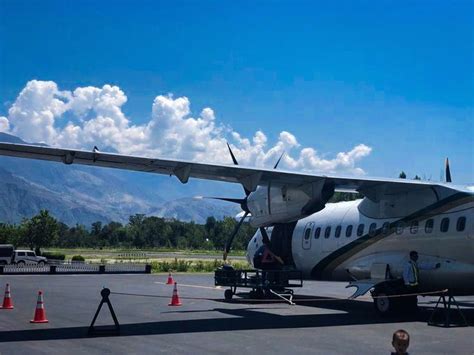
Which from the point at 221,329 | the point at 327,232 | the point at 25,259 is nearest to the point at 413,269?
the point at 327,232

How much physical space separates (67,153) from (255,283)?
8.59 metres

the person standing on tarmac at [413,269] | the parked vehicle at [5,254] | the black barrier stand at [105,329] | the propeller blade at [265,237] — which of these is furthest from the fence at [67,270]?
the black barrier stand at [105,329]

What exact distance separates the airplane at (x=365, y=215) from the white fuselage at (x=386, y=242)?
0.03m

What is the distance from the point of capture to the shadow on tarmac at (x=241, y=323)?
1252cm

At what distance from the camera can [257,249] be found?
909 inches

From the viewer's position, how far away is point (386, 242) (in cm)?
1727

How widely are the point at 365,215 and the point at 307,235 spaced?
2860 millimetres

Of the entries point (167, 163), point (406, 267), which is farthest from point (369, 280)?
point (167, 163)

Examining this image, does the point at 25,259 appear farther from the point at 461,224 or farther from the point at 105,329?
the point at 461,224

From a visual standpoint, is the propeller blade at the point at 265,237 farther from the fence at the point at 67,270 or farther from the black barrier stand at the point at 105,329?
the fence at the point at 67,270

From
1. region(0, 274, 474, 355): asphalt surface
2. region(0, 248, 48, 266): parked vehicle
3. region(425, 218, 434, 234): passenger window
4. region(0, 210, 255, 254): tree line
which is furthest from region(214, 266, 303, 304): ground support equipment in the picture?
region(0, 210, 255, 254): tree line

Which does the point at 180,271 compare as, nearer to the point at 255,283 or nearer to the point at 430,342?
the point at 255,283

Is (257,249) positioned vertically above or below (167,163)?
below

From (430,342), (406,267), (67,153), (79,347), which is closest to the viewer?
(79,347)
